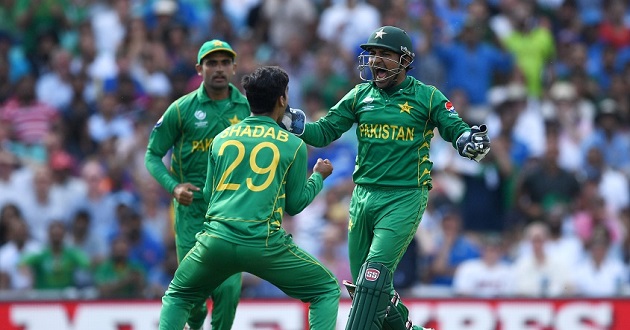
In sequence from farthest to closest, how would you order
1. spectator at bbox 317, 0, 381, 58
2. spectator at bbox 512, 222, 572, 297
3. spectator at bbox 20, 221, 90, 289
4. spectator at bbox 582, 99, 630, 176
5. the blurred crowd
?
spectator at bbox 317, 0, 381, 58, spectator at bbox 582, 99, 630, 176, the blurred crowd, spectator at bbox 512, 222, 572, 297, spectator at bbox 20, 221, 90, 289

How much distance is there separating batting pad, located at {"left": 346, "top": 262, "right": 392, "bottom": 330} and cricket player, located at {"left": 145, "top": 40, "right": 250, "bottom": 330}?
1.37m

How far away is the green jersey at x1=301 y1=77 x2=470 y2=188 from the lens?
9.26 meters

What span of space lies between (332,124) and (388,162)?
58 centimetres

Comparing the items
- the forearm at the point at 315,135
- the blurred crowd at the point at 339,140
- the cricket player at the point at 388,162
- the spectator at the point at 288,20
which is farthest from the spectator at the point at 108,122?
the cricket player at the point at 388,162

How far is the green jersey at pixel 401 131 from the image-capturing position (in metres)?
9.26

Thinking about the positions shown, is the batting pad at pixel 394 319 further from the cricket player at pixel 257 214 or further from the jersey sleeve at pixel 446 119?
the jersey sleeve at pixel 446 119

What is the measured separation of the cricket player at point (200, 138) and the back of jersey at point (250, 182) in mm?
1475

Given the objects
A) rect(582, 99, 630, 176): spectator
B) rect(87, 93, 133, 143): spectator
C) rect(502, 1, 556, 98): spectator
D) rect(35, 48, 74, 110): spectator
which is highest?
rect(502, 1, 556, 98): spectator

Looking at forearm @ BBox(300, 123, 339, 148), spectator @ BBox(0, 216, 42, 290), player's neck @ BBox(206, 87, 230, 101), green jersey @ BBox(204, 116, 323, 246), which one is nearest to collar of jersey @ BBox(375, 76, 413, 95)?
forearm @ BBox(300, 123, 339, 148)

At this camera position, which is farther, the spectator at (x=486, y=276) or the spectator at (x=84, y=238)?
the spectator at (x=84, y=238)

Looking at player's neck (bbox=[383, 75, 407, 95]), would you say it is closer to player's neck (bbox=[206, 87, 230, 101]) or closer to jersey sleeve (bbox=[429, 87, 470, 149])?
jersey sleeve (bbox=[429, 87, 470, 149])

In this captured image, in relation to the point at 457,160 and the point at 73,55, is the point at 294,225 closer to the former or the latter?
the point at 457,160

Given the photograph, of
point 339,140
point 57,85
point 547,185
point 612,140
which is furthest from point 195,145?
point 612,140

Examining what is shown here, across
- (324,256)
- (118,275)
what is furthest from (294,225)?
(118,275)
